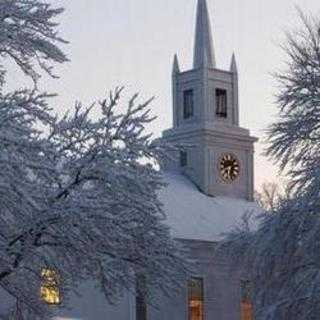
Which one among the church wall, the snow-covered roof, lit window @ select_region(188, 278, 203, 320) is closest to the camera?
the church wall

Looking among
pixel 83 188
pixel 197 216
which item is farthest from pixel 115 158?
pixel 197 216

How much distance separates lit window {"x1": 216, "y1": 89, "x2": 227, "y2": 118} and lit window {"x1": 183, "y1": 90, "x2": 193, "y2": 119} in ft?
5.20

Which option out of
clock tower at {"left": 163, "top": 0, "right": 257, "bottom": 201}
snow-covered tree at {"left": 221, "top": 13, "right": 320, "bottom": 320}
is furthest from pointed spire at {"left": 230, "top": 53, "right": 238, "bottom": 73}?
snow-covered tree at {"left": 221, "top": 13, "right": 320, "bottom": 320}

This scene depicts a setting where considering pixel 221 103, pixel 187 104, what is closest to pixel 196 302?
pixel 187 104

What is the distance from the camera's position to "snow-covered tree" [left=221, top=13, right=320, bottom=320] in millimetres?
24609

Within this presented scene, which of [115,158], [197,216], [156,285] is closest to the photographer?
[115,158]

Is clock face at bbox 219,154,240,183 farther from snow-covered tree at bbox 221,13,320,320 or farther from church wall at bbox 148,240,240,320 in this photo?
snow-covered tree at bbox 221,13,320,320

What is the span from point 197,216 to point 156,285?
38.4 meters

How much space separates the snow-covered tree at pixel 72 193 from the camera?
14.8m

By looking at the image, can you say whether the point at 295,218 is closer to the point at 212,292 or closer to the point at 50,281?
the point at 50,281

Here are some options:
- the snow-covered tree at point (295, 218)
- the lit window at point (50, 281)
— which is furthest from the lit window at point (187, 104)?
the lit window at point (50, 281)

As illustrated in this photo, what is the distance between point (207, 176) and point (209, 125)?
2946 millimetres

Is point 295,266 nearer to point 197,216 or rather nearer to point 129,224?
point 129,224

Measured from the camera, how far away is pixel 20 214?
576 inches
